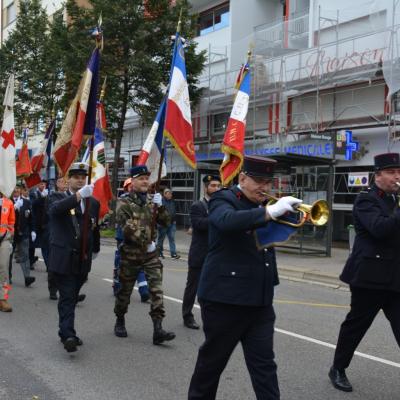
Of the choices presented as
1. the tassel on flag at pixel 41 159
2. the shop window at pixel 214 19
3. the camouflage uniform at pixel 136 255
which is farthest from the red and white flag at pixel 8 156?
the shop window at pixel 214 19

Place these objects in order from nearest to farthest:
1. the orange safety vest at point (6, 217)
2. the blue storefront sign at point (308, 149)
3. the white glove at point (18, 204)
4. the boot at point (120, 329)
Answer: the boot at point (120, 329), the orange safety vest at point (6, 217), the white glove at point (18, 204), the blue storefront sign at point (308, 149)

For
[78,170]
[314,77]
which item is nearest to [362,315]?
[78,170]

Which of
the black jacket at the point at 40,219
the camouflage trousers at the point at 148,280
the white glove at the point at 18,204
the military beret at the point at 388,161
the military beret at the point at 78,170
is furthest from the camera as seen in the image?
the black jacket at the point at 40,219

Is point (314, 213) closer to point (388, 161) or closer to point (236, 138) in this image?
point (388, 161)

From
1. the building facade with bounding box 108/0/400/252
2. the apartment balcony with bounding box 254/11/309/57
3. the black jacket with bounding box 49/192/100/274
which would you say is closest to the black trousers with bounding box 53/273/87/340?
the black jacket with bounding box 49/192/100/274

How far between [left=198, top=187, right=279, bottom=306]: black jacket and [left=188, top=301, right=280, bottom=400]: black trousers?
89mm

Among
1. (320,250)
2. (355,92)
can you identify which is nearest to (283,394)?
(320,250)

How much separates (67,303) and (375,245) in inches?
122

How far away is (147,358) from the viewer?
545 cm

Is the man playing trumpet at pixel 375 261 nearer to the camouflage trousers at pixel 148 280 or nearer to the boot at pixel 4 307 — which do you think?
the camouflage trousers at pixel 148 280

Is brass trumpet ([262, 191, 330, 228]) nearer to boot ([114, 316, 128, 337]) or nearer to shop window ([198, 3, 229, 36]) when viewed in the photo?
boot ([114, 316, 128, 337])

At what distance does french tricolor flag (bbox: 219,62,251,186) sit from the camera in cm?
752

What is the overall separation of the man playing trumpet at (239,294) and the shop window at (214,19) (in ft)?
76.3

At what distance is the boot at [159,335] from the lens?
584 cm
